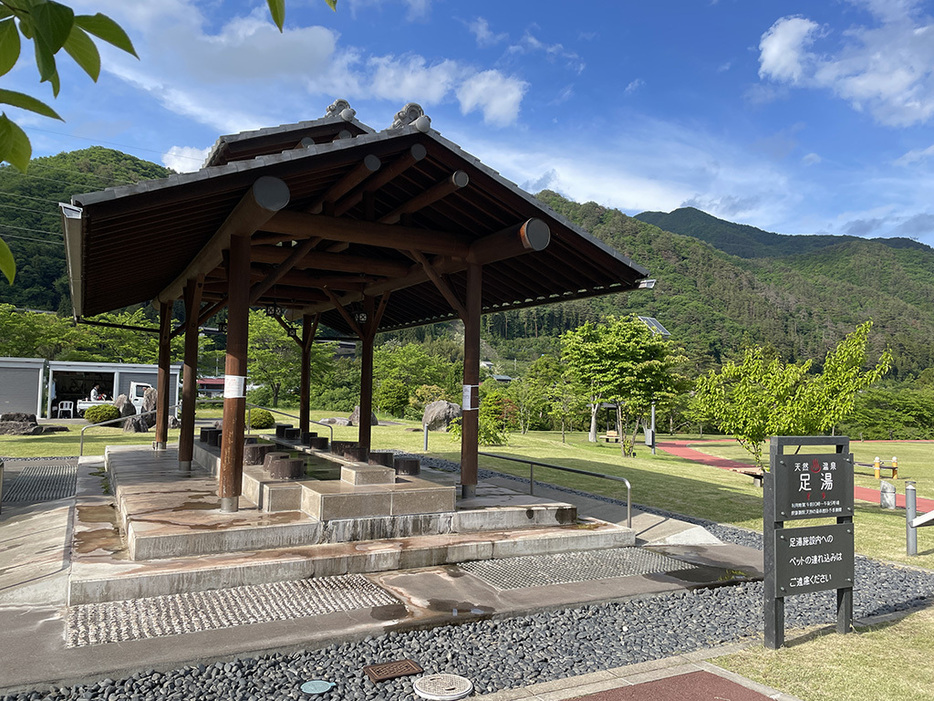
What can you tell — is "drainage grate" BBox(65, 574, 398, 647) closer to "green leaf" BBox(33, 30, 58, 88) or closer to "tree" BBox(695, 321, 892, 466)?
"green leaf" BBox(33, 30, 58, 88)

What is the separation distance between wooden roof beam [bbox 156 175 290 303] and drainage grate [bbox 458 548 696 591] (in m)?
4.20

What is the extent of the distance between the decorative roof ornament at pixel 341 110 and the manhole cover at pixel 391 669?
36.9 feet

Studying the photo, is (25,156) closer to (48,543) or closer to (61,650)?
(61,650)

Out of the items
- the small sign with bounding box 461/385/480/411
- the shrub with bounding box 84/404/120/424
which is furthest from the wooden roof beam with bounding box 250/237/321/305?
the shrub with bounding box 84/404/120/424

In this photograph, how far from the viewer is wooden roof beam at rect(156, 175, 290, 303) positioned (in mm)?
6582

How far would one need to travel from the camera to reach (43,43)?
2.59ft

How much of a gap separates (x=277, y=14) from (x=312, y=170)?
6273 millimetres

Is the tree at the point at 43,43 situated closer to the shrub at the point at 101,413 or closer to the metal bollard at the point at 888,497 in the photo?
the metal bollard at the point at 888,497

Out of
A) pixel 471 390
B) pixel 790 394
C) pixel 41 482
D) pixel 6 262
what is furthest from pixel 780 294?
pixel 6 262

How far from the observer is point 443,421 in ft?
95.3

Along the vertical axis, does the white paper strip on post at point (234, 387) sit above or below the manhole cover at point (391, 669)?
above

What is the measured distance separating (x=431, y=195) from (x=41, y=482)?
9252 millimetres

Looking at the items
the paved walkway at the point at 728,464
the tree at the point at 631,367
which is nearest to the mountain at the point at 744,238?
the paved walkway at the point at 728,464

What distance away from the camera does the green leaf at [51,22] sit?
0.79 m
